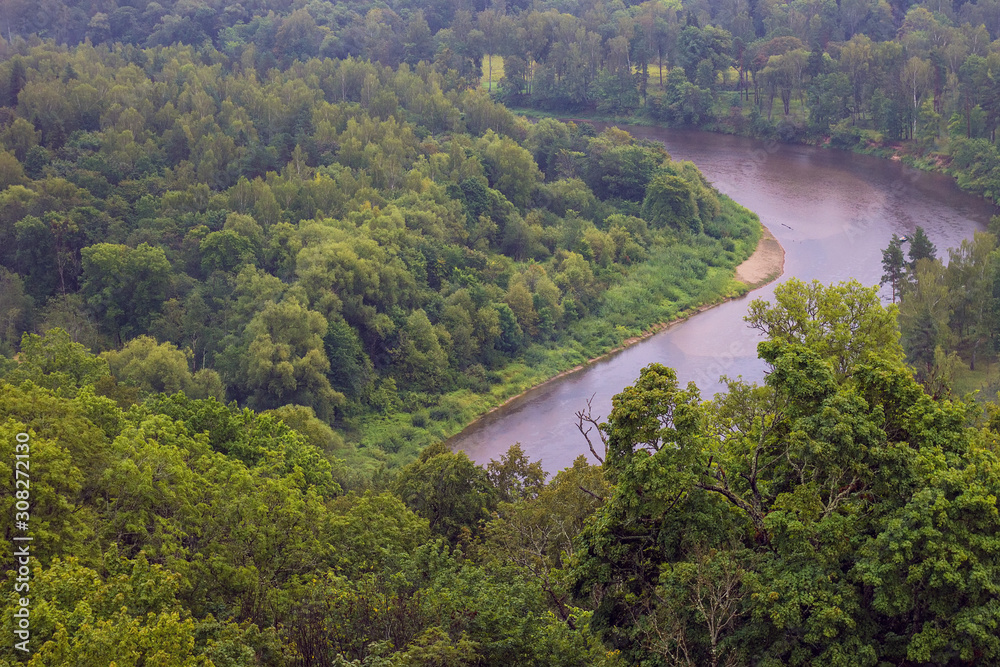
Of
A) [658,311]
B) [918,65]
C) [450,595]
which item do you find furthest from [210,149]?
[918,65]

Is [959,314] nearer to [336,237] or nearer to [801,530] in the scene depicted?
[336,237]

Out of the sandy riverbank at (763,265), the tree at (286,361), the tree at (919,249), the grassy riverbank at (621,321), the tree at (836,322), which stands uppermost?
the tree at (836,322)

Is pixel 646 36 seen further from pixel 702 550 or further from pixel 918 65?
pixel 702 550

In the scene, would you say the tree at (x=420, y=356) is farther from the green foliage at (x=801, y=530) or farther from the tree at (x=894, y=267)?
the green foliage at (x=801, y=530)

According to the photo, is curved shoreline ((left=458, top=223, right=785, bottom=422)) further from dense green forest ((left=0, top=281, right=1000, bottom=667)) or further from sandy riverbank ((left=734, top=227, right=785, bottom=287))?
dense green forest ((left=0, top=281, right=1000, bottom=667))

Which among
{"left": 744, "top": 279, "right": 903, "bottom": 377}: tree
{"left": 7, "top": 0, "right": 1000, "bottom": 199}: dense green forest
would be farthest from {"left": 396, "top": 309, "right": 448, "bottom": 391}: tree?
{"left": 7, "top": 0, "right": 1000, "bottom": 199}: dense green forest

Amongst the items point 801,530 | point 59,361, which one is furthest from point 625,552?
point 59,361

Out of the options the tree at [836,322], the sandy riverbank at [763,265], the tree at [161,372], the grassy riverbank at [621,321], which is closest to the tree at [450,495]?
the tree at [836,322]
